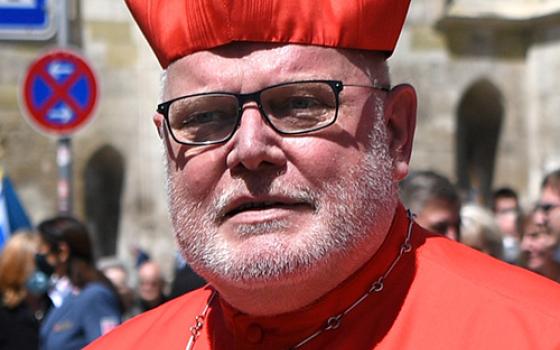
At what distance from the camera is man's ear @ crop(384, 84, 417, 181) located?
7.63ft

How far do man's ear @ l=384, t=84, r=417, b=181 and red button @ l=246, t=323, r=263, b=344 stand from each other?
0.39 m

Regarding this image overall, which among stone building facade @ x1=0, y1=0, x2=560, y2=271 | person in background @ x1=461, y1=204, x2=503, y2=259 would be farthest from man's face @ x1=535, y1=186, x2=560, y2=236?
stone building facade @ x1=0, y1=0, x2=560, y2=271

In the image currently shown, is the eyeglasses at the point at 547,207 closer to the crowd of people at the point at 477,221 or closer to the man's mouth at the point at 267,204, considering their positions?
the crowd of people at the point at 477,221

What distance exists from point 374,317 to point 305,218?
0.24 meters

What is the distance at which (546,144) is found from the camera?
1245cm

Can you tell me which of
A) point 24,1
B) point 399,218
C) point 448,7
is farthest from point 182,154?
point 448,7

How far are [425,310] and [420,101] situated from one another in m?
10.3

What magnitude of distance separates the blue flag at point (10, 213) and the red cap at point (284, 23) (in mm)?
5666

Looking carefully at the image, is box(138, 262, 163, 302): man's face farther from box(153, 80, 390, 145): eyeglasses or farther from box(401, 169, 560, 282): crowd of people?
box(153, 80, 390, 145): eyeglasses

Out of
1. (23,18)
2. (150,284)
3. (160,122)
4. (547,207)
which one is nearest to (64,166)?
(23,18)

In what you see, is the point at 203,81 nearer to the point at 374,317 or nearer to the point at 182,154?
the point at 182,154

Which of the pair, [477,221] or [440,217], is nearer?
[440,217]

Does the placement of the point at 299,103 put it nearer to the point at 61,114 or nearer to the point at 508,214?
the point at 508,214

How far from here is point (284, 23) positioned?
2.19m
